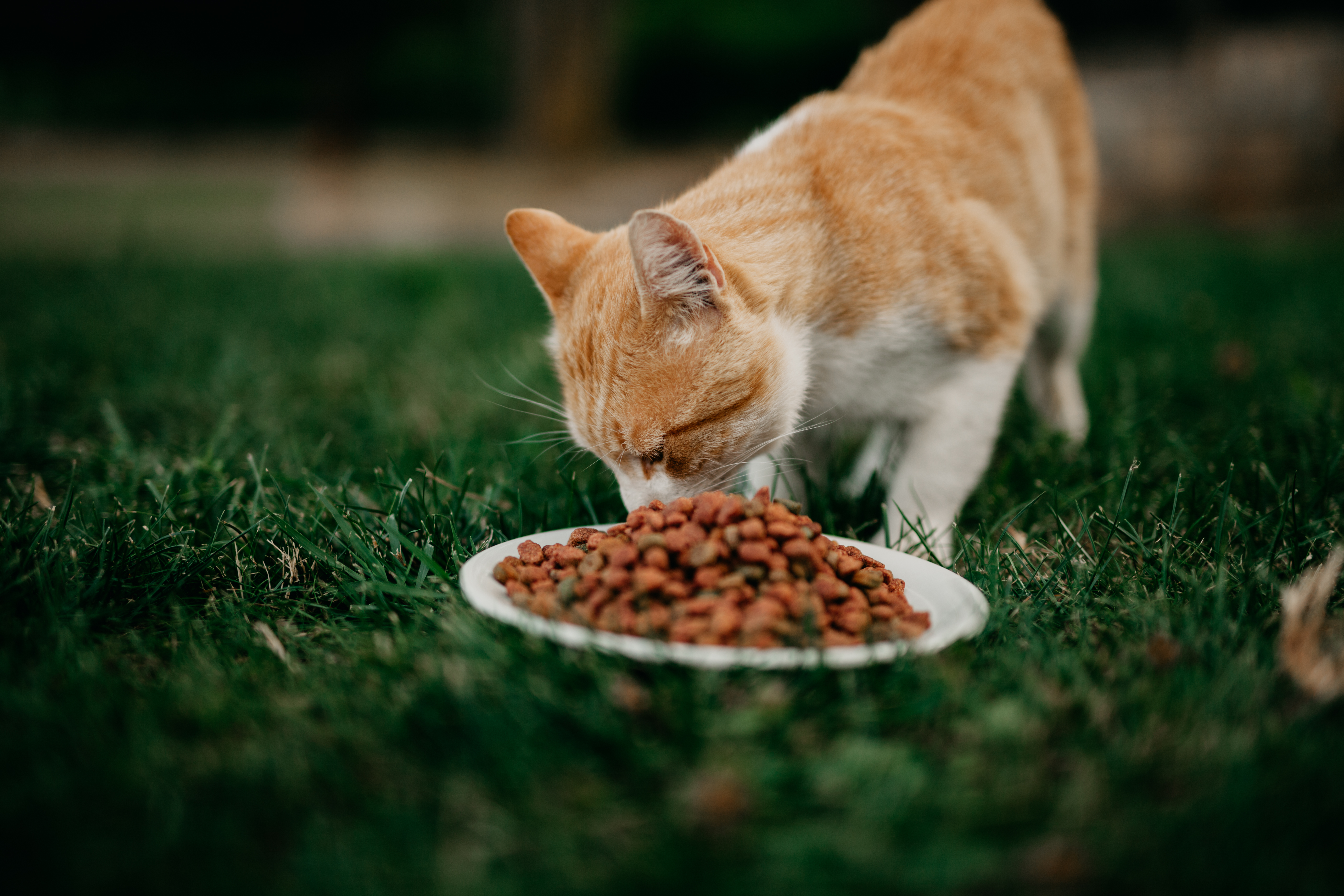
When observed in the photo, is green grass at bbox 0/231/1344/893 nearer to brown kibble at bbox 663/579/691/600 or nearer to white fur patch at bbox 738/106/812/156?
brown kibble at bbox 663/579/691/600

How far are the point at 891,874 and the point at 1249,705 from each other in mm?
582

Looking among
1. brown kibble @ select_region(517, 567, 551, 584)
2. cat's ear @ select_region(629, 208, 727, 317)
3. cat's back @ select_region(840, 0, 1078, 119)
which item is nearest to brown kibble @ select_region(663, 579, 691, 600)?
brown kibble @ select_region(517, 567, 551, 584)

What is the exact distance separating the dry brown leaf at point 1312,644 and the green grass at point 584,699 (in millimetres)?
31

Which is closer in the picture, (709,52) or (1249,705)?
(1249,705)

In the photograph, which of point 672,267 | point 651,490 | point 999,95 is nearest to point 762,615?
point 651,490

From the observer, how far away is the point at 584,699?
46.3 inches

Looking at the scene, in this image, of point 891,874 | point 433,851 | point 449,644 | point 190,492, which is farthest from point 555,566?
point 190,492

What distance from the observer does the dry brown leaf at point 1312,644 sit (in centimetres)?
113

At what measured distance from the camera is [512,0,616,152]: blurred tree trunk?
878cm

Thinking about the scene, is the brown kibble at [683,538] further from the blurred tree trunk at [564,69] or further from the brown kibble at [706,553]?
the blurred tree trunk at [564,69]

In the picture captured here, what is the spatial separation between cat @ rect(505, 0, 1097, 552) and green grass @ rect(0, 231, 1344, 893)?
0.80 feet

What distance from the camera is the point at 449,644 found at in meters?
1.31

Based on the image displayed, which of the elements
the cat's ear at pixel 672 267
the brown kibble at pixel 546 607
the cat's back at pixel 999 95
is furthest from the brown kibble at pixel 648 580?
the cat's back at pixel 999 95

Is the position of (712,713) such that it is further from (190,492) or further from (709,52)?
(709,52)
